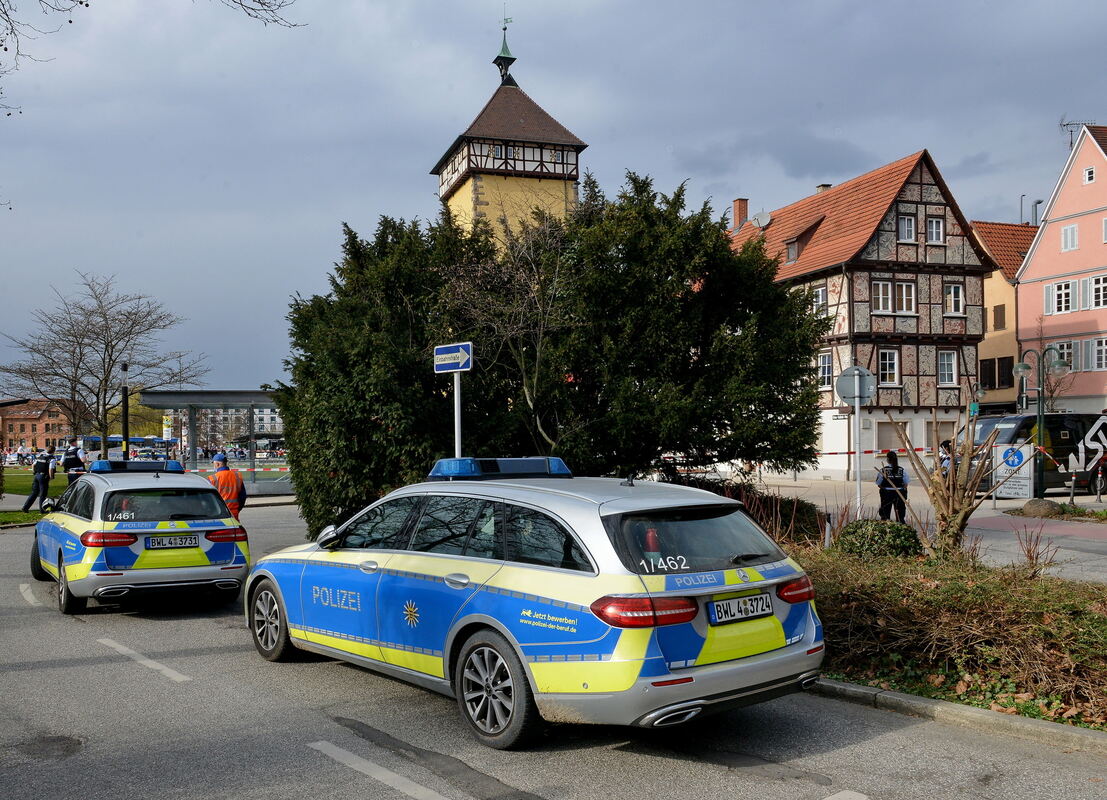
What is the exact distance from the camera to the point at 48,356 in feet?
117

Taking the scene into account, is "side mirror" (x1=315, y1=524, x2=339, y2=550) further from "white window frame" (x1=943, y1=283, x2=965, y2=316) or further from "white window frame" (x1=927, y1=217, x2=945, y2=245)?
"white window frame" (x1=943, y1=283, x2=965, y2=316)

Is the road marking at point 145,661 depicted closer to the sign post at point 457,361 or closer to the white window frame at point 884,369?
the sign post at point 457,361

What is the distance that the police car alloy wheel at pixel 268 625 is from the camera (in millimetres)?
7637

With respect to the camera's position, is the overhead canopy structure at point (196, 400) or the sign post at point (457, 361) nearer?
the sign post at point (457, 361)

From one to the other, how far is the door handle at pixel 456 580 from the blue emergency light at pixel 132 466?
6.85m

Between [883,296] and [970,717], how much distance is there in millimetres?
38802

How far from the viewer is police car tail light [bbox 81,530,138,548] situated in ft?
32.1

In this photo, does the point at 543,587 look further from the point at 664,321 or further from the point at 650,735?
the point at 664,321

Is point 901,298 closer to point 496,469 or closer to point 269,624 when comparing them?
point 496,469

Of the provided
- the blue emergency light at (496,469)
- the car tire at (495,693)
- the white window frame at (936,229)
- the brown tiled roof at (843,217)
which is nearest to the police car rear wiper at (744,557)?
the car tire at (495,693)

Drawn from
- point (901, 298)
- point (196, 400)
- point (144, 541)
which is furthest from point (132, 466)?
point (901, 298)

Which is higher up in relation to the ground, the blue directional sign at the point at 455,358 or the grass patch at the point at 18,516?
the blue directional sign at the point at 455,358

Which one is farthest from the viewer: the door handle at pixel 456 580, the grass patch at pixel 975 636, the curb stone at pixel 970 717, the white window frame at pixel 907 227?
the white window frame at pixel 907 227

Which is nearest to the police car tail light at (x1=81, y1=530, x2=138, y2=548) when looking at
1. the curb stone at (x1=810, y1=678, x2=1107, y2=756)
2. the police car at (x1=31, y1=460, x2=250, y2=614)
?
the police car at (x1=31, y1=460, x2=250, y2=614)
